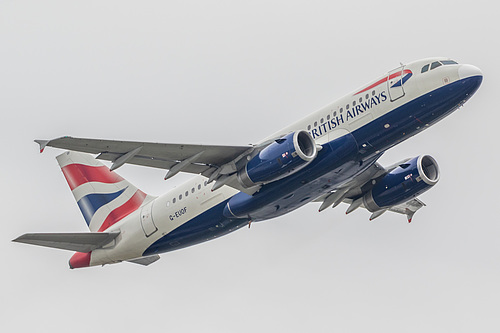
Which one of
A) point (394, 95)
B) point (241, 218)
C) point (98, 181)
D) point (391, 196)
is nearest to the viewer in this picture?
point (394, 95)

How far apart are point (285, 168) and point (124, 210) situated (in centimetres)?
1261

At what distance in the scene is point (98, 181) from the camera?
45.5 meters

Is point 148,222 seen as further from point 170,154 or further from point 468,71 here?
point 468,71

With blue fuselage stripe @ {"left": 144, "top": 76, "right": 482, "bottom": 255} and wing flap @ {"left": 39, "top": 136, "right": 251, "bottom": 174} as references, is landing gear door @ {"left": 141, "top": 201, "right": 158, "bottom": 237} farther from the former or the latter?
blue fuselage stripe @ {"left": 144, "top": 76, "right": 482, "bottom": 255}

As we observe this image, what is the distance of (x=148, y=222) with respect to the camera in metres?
40.8

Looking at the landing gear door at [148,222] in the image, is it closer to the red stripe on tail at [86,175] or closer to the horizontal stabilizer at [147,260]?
the horizontal stabilizer at [147,260]

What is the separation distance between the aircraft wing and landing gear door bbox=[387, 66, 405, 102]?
669cm

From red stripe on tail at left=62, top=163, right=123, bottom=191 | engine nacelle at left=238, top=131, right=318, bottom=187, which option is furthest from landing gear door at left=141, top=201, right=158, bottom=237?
engine nacelle at left=238, top=131, right=318, bottom=187

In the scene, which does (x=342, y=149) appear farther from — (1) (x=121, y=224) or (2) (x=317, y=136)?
(1) (x=121, y=224)

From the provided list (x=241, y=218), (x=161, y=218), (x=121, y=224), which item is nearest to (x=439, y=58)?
(x=241, y=218)

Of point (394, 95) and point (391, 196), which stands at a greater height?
point (394, 95)

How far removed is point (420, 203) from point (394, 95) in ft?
41.1

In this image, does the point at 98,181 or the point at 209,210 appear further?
the point at 98,181

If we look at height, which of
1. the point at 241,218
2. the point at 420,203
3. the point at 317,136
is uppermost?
the point at 317,136
